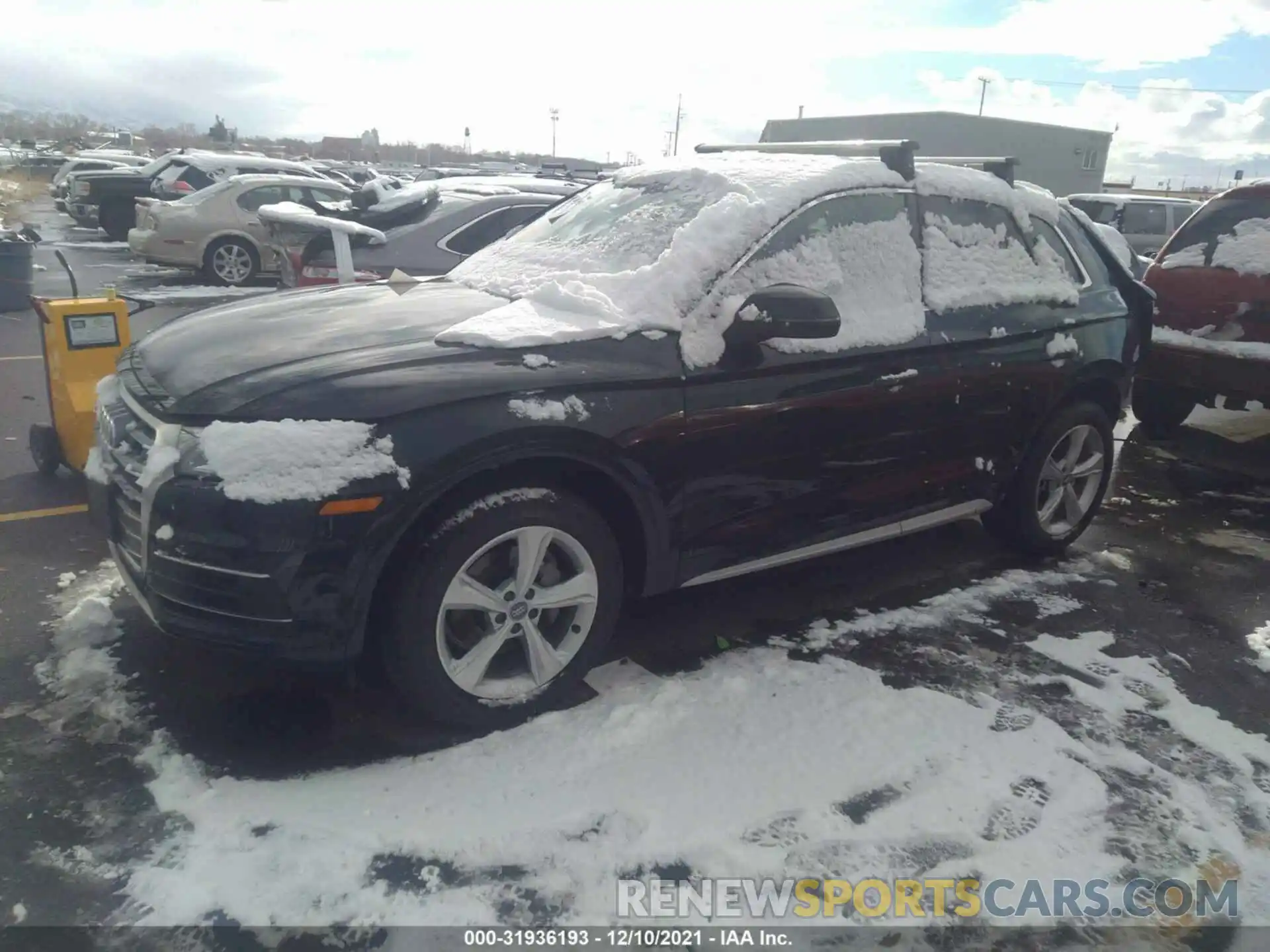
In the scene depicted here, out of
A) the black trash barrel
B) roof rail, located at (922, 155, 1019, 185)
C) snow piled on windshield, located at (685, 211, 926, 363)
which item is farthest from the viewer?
the black trash barrel

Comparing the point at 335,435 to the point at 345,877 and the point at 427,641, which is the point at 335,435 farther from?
the point at 345,877

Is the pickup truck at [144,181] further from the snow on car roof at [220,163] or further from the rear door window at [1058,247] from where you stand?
the rear door window at [1058,247]

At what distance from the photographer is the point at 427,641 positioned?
9.21ft

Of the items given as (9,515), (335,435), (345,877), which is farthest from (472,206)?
(345,877)

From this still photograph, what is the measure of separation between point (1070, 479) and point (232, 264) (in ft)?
40.0

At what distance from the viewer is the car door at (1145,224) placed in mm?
16984

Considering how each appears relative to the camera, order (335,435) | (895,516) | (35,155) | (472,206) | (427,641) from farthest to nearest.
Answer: (35,155)
(472,206)
(895,516)
(427,641)
(335,435)

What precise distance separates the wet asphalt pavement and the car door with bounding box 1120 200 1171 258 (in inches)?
487

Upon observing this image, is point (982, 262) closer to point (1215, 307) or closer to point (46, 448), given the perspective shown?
point (1215, 307)

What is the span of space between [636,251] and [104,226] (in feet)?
63.8

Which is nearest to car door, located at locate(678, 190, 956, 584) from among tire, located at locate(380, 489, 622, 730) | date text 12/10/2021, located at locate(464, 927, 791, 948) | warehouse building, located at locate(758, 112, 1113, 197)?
tire, located at locate(380, 489, 622, 730)

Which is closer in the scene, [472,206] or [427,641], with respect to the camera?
[427,641]

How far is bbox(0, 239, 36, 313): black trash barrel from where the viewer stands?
10578 millimetres

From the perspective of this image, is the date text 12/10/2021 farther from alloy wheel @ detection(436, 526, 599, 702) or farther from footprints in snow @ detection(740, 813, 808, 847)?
alloy wheel @ detection(436, 526, 599, 702)
